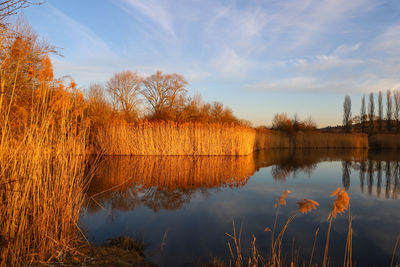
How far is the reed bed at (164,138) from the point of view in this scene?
13195mm

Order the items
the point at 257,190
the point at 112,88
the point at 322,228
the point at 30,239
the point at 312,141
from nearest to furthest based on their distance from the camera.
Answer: the point at 30,239, the point at 322,228, the point at 257,190, the point at 312,141, the point at 112,88

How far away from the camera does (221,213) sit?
471 cm

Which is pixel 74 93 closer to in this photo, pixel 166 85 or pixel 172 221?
pixel 172 221

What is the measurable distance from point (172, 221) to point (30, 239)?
210 centimetres

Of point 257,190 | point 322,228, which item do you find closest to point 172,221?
point 322,228

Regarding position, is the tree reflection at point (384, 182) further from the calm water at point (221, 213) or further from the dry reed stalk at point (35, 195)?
the dry reed stalk at point (35, 195)

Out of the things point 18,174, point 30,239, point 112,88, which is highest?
point 112,88

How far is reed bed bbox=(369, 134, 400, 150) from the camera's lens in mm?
23734

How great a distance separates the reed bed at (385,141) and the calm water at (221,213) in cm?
1897

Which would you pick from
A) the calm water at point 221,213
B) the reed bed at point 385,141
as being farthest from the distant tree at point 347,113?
the calm water at point 221,213

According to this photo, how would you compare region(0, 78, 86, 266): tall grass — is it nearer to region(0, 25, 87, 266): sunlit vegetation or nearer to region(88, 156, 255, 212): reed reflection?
region(0, 25, 87, 266): sunlit vegetation

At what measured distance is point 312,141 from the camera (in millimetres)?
24812

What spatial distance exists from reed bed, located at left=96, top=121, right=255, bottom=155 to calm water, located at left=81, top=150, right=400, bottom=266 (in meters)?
4.62

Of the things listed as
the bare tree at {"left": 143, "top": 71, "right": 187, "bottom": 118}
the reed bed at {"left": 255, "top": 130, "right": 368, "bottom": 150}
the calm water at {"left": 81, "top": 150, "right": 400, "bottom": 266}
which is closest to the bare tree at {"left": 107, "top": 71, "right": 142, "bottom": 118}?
the bare tree at {"left": 143, "top": 71, "right": 187, "bottom": 118}
